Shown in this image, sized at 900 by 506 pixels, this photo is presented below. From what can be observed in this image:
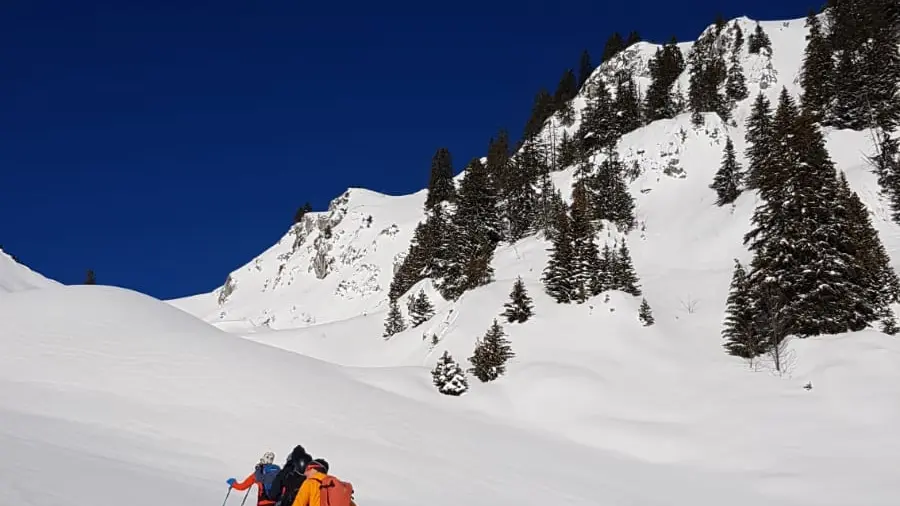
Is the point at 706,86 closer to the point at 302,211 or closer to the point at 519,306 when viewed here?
the point at 519,306

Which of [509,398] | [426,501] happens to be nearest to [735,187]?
[509,398]

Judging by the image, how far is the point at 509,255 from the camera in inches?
1905

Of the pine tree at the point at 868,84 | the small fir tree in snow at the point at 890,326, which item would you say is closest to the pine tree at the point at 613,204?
the pine tree at the point at 868,84

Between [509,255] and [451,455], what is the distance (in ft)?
110

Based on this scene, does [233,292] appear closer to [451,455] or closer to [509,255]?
[509,255]

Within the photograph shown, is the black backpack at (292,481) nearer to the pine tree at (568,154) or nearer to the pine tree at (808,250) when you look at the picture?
the pine tree at (808,250)

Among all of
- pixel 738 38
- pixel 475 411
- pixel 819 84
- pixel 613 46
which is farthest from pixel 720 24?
pixel 475 411

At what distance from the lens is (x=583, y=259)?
3316 centimetres

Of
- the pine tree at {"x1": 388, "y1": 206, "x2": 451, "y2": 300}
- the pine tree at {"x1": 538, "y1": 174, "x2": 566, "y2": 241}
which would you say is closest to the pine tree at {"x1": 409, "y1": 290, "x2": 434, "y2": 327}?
the pine tree at {"x1": 388, "y1": 206, "x2": 451, "y2": 300}

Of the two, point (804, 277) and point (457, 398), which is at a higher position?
point (804, 277)

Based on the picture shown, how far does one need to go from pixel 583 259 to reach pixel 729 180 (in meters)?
25.2

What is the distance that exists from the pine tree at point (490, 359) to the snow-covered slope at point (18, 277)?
4299cm

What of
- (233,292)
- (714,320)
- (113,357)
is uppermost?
(233,292)

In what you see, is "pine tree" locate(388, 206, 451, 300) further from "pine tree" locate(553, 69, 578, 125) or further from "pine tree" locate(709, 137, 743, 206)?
"pine tree" locate(553, 69, 578, 125)
